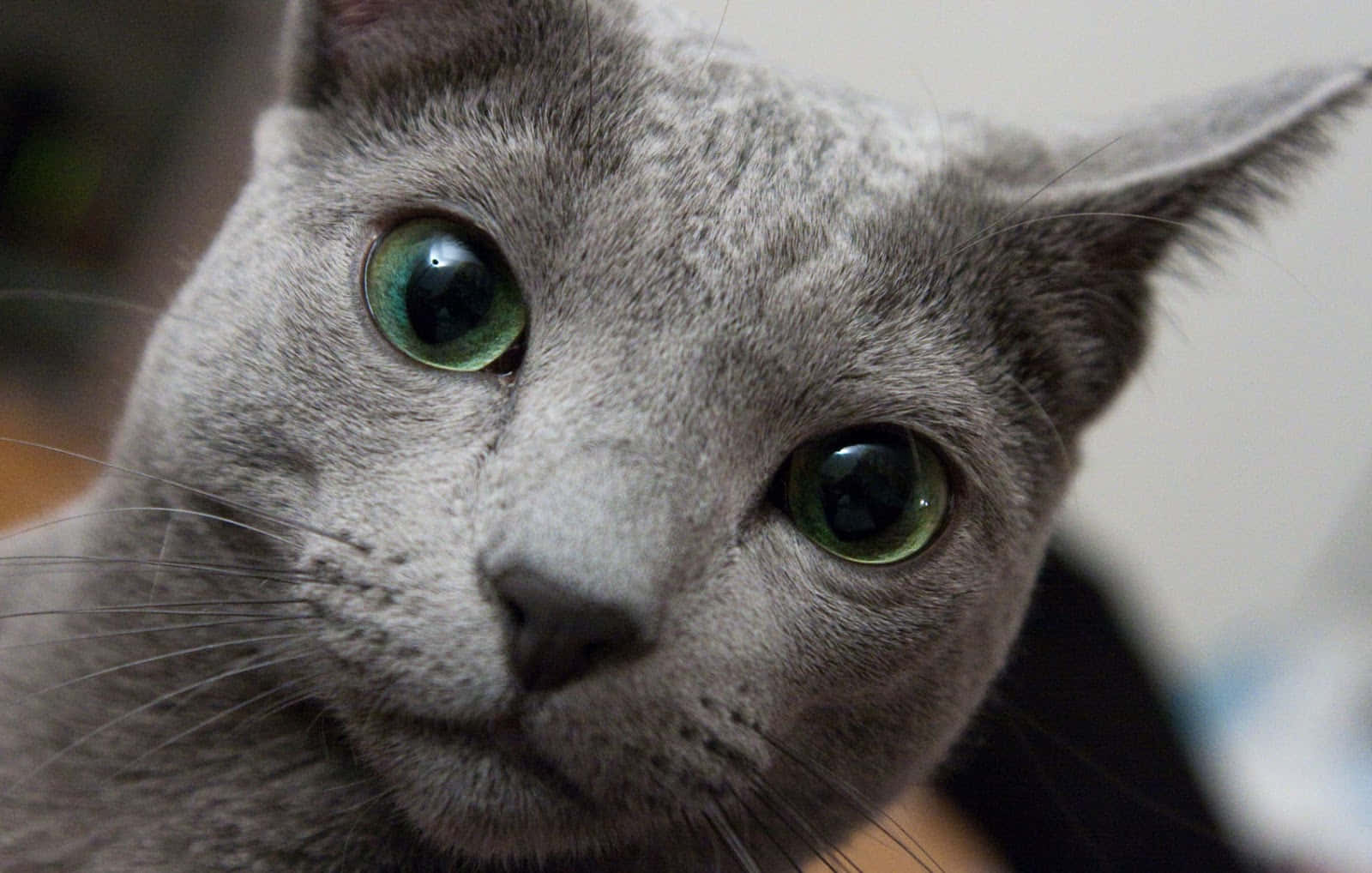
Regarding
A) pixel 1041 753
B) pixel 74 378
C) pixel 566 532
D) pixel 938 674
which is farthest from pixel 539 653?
pixel 74 378

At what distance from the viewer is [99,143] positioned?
1931mm

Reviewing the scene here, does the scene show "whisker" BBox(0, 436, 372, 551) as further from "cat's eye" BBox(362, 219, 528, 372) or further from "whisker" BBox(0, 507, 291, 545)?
"cat's eye" BBox(362, 219, 528, 372)

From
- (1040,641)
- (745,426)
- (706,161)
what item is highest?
(706,161)

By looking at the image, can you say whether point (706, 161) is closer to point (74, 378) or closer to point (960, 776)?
point (960, 776)

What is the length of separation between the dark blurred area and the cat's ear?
1268 millimetres

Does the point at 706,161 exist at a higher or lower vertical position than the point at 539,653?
higher

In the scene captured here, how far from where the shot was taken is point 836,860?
0.66 meters

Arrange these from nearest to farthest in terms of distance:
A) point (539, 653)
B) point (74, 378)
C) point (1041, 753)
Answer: point (539, 653), point (1041, 753), point (74, 378)

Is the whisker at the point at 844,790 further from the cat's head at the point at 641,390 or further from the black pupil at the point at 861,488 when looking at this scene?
the black pupil at the point at 861,488

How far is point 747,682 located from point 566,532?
132 millimetres

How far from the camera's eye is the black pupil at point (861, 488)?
60 cm

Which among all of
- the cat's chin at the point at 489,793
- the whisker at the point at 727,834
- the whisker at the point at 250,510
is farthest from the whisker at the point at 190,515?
the whisker at the point at 727,834

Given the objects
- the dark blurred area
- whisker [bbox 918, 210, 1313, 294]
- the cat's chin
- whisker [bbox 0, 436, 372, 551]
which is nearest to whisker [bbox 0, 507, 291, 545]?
whisker [bbox 0, 436, 372, 551]

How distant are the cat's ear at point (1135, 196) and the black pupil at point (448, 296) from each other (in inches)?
12.5
